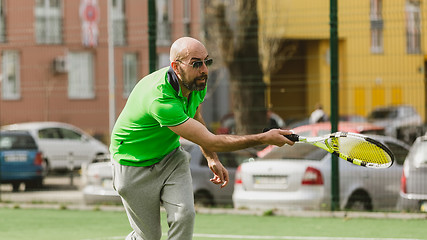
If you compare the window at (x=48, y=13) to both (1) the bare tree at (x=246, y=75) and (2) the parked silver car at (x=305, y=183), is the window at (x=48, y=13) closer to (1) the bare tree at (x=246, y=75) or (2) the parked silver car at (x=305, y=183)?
(1) the bare tree at (x=246, y=75)

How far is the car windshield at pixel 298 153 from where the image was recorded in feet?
41.5

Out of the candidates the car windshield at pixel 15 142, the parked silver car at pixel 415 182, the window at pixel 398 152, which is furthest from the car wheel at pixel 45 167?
the parked silver car at pixel 415 182

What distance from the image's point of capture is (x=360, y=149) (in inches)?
243

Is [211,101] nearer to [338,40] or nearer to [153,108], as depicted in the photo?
[338,40]

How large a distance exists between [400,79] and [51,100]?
5966mm

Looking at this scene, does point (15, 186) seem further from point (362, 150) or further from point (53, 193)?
point (362, 150)

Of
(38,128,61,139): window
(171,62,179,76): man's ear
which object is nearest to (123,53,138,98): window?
(38,128,61,139): window

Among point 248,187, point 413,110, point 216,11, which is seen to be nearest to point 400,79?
point 413,110

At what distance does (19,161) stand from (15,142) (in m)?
1.14

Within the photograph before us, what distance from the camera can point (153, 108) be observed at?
5.98m

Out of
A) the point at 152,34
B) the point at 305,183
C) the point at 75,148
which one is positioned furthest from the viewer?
the point at 75,148

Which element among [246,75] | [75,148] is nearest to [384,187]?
[246,75]

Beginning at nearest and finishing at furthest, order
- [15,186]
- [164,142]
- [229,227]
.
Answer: [164,142] < [229,227] < [15,186]

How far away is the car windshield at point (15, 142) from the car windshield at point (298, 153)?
6.44 meters
